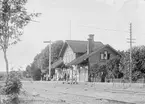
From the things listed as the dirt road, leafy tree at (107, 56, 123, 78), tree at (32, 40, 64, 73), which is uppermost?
tree at (32, 40, 64, 73)

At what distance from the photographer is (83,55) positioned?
187 ft

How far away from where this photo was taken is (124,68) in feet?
128

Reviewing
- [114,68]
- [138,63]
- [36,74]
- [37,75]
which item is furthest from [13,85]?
[37,75]

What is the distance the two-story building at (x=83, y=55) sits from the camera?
52719mm

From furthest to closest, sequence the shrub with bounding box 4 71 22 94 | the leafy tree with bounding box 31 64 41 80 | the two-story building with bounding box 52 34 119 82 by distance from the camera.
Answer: the leafy tree with bounding box 31 64 41 80
the two-story building with bounding box 52 34 119 82
the shrub with bounding box 4 71 22 94

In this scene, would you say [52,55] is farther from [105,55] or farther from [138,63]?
[138,63]

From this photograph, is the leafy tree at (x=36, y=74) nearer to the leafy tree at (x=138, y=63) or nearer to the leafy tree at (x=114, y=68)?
the leafy tree at (x=114, y=68)

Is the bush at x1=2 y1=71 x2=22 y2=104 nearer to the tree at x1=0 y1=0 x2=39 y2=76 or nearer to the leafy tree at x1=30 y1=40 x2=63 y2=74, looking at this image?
the tree at x1=0 y1=0 x2=39 y2=76

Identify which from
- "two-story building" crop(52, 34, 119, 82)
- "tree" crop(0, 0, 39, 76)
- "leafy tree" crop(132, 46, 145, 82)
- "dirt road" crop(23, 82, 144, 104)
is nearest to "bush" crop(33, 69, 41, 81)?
"two-story building" crop(52, 34, 119, 82)

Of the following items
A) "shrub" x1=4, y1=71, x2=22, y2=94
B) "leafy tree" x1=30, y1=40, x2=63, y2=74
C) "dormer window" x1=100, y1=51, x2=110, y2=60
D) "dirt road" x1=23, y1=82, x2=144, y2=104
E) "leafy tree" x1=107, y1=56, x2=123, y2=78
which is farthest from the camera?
"leafy tree" x1=30, y1=40, x2=63, y2=74

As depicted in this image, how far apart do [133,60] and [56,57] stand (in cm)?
5595

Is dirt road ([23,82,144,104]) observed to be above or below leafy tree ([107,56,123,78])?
below

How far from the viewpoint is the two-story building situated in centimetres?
5272

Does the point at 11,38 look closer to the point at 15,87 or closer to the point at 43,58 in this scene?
the point at 15,87
